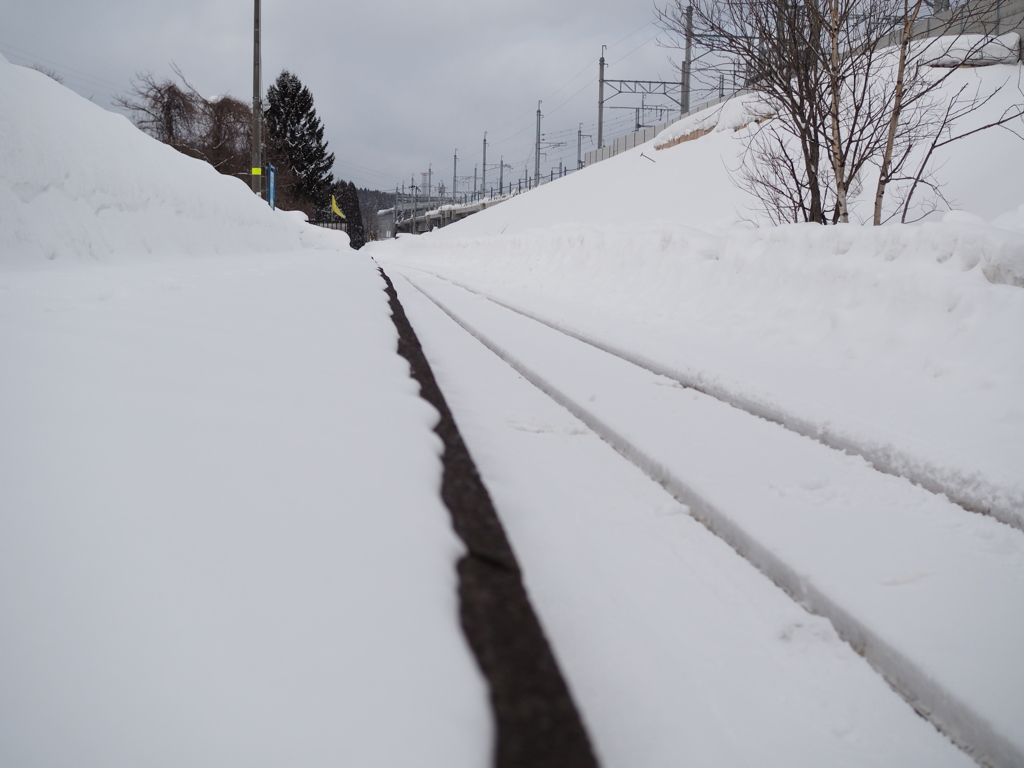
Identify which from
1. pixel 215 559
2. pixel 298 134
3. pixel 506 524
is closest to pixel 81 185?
pixel 506 524

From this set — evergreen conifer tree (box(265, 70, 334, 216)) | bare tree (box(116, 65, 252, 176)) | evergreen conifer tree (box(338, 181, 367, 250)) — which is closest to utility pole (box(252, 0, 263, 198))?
bare tree (box(116, 65, 252, 176))

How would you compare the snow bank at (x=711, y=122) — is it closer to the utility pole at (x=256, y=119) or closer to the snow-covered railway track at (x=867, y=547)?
the utility pole at (x=256, y=119)

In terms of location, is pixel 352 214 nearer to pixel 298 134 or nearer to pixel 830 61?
pixel 298 134

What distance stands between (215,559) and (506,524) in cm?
84

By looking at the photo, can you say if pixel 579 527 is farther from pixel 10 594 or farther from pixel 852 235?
pixel 852 235

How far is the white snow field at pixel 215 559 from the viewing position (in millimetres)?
668

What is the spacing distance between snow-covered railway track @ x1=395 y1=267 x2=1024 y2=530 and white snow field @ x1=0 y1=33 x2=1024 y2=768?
0.04 ft

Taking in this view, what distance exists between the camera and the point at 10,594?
0.77 m

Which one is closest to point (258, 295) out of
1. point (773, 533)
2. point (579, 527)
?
point (579, 527)

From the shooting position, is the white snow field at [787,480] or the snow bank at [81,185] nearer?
the white snow field at [787,480]

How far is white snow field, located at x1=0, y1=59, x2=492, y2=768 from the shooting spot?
668mm

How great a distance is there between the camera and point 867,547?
63.6 inches

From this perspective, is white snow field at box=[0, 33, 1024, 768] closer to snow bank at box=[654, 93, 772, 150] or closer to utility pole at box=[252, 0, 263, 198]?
utility pole at box=[252, 0, 263, 198]

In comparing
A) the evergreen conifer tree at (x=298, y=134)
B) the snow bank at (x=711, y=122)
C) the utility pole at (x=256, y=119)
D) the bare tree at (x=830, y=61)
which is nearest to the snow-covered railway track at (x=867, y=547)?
the bare tree at (x=830, y=61)
